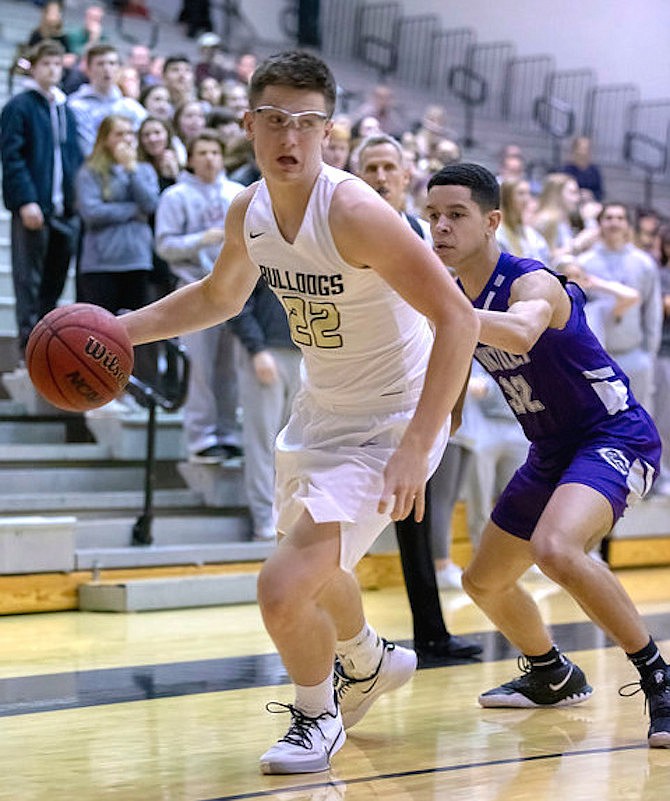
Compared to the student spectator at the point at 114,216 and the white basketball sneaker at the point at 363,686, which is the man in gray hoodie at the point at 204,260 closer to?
the student spectator at the point at 114,216

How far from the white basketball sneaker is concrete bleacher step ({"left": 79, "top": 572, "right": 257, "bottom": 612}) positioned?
282 centimetres

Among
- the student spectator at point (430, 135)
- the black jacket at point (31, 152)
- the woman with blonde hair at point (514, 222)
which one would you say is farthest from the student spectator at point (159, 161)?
the student spectator at point (430, 135)

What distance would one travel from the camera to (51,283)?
8.73 meters

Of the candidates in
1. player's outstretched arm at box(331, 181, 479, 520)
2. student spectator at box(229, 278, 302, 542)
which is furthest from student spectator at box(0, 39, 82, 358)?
player's outstretched arm at box(331, 181, 479, 520)

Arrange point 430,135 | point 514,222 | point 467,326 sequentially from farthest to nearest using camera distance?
point 430,135, point 514,222, point 467,326

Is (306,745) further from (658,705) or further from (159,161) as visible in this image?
(159,161)

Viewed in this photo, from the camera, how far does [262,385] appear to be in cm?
782

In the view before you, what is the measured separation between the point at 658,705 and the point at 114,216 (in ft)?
15.6

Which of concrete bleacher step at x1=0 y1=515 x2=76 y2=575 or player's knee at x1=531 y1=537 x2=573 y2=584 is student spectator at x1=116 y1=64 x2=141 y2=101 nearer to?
concrete bleacher step at x1=0 y1=515 x2=76 y2=575

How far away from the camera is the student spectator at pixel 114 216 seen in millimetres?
8172

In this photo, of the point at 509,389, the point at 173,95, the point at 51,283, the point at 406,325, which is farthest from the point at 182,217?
the point at 406,325

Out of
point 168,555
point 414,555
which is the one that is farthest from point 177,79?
point 414,555

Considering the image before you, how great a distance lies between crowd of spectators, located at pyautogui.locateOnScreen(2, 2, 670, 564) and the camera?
798 centimetres

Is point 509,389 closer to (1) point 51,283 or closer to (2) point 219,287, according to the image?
(2) point 219,287
